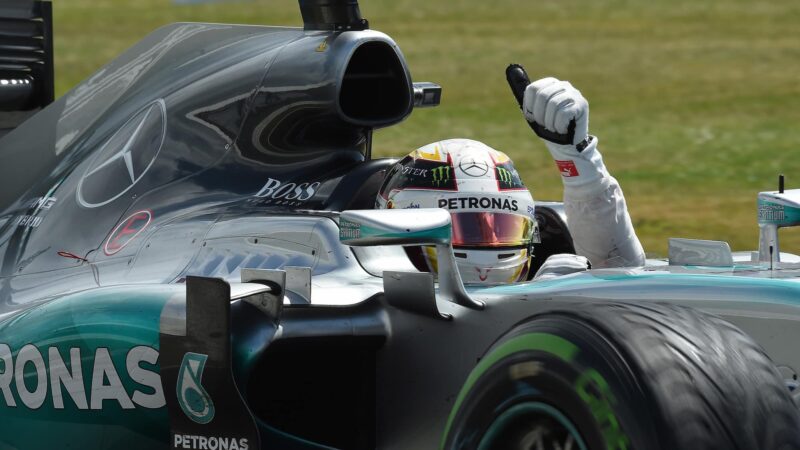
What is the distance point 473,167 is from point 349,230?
1.13 metres

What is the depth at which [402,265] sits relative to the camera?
4340mm

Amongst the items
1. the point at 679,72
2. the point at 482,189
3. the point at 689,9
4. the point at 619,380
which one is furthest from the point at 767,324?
the point at 689,9

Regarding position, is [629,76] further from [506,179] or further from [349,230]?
[349,230]

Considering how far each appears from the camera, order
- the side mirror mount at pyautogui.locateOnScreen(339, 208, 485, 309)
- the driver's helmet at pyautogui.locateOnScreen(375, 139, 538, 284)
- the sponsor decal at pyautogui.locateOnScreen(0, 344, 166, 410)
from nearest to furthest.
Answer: the side mirror mount at pyautogui.locateOnScreen(339, 208, 485, 309), the sponsor decal at pyautogui.locateOnScreen(0, 344, 166, 410), the driver's helmet at pyautogui.locateOnScreen(375, 139, 538, 284)

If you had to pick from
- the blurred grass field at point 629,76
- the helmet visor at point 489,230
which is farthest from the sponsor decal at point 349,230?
the blurred grass field at point 629,76

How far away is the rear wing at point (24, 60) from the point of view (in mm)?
6322

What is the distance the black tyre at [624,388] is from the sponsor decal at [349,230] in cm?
51

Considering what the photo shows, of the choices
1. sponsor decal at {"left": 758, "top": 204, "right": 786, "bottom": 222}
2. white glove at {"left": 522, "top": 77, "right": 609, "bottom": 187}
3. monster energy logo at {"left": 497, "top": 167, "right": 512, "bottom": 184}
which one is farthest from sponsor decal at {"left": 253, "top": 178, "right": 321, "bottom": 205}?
sponsor decal at {"left": 758, "top": 204, "right": 786, "bottom": 222}

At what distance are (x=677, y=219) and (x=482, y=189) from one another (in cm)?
850

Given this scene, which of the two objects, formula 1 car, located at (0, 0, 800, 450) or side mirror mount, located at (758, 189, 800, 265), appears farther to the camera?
side mirror mount, located at (758, 189, 800, 265)

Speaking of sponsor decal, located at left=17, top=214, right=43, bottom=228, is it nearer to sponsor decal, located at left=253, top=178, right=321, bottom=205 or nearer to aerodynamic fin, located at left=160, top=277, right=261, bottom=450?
sponsor decal, located at left=253, top=178, right=321, bottom=205

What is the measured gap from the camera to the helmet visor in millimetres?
4516

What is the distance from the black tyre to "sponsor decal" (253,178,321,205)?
1.68 metres

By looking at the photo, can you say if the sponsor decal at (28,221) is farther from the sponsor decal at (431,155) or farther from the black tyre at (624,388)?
the black tyre at (624,388)
